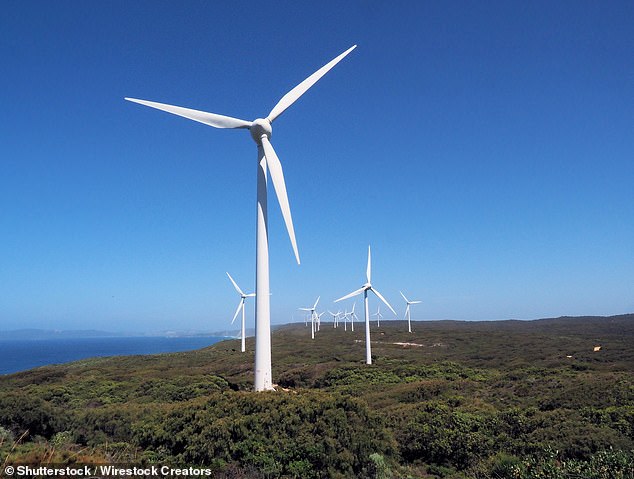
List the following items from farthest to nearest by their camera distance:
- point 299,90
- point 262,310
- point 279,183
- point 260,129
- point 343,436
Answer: point 299,90 → point 260,129 → point 279,183 → point 262,310 → point 343,436

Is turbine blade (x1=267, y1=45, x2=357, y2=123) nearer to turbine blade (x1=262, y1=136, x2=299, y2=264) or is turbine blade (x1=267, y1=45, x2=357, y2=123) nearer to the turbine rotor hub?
the turbine rotor hub

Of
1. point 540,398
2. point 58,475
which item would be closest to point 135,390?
point 58,475

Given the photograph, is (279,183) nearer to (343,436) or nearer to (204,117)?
(204,117)

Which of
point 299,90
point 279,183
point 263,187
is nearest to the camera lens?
point 279,183

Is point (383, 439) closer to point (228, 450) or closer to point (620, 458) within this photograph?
point (228, 450)

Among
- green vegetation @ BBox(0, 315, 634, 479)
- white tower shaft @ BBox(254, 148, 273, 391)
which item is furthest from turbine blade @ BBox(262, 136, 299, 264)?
green vegetation @ BBox(0, 315, 634, 479)

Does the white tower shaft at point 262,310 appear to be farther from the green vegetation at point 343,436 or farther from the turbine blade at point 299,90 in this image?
the turbine blade at point 299,90

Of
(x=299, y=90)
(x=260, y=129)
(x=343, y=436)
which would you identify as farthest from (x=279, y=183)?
(x=343, y=436)

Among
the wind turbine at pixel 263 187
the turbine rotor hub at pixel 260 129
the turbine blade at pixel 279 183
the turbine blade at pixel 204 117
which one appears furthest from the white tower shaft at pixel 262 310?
the turbine blade at pixel 204 117
